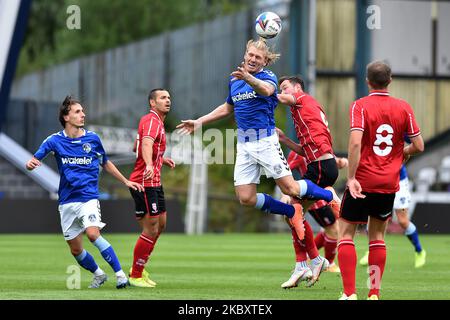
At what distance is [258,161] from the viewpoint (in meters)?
12.6

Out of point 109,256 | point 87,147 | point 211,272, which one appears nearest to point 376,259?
point 109,256

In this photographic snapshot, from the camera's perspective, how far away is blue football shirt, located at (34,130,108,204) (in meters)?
12.5

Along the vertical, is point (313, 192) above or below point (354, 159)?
below

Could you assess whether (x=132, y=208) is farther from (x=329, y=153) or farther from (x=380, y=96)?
(x=380, y=96)

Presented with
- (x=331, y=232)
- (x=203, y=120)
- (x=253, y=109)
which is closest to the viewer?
(x=253, y=109)

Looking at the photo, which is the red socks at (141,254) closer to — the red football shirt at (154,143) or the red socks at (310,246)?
the red football shirt at (154,143)

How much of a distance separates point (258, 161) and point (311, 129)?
3.69ft

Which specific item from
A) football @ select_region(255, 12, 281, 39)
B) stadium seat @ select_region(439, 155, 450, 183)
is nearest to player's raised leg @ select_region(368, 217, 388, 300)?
football @ select_region(255, 12, 281, 39)

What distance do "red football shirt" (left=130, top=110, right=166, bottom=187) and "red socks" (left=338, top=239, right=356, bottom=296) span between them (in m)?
3.44

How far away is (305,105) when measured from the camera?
13516 mm

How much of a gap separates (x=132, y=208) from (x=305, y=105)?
1581 cm

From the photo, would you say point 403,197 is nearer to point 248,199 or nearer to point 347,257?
point 248,199

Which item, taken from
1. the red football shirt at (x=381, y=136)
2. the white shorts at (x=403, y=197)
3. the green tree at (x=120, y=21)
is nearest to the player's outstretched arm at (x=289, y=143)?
the red football shirt at (x=381, y=136)
